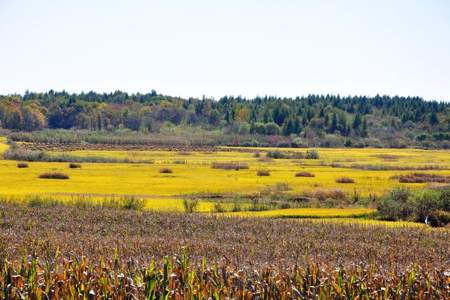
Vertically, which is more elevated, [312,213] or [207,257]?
[207,257]

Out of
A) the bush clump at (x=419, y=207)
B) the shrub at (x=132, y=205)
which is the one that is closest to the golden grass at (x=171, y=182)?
the shrub at (x=132, y=205)

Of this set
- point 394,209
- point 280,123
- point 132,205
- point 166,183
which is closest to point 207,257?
point 132,205

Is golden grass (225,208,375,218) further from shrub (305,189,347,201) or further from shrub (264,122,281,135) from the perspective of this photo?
shrub (264,122,281,135)

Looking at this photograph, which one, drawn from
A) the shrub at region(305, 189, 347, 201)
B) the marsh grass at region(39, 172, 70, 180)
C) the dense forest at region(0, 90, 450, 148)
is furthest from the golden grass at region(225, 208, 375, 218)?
the dense forest at region(0, 90, 450, 148)

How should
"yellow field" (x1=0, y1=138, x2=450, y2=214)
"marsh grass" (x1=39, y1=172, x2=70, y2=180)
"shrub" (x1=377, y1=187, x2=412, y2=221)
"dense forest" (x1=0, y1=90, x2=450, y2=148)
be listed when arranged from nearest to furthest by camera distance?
"shrub" (x1=377, y1=187, x2=412, y2=221) < "yellow field" (x1=0, y1=138, x2=450, y2=214) < "marsh grass" (x1=39, y1=172, x2=70, y2=180) < "dense forest" (x1=0, y1=90, x2=450, y2=148)

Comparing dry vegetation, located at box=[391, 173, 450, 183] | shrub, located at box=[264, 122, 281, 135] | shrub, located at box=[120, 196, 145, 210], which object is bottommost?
dry vegetation, located at box=[391, 173, 450, 183]

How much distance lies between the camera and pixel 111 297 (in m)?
10.1

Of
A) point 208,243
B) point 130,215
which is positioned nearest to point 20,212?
point 130,215

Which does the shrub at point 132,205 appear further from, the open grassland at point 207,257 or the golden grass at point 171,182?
the golden grass at point 171,182

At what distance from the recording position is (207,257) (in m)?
16.5

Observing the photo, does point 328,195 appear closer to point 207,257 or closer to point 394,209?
point 394,209

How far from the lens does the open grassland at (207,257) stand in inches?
412

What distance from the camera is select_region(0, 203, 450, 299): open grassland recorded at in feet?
34.4

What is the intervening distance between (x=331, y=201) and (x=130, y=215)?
16892 millimetres
